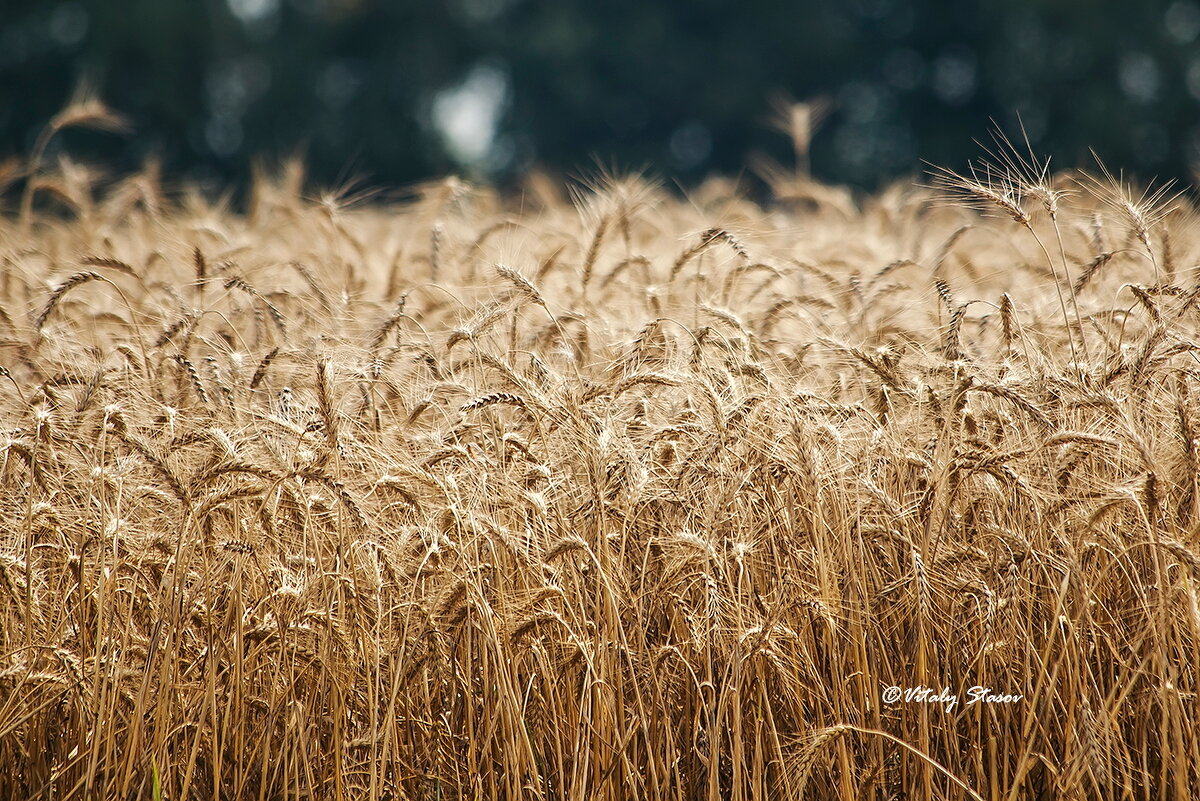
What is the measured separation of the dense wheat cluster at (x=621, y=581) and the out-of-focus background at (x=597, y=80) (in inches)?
717

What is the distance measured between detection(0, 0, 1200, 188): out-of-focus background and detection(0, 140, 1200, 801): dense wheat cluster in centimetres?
1820

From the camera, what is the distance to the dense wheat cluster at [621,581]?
6.90 feet

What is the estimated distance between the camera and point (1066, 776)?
6.64ft

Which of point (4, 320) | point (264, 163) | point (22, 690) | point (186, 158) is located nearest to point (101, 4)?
point (186, 158)

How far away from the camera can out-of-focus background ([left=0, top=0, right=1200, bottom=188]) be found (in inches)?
778

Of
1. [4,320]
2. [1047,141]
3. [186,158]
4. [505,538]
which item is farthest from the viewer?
[186,158]

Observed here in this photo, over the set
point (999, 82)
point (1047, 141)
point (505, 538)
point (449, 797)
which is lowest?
point (449, 797)

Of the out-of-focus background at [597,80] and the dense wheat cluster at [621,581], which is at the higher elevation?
the out-of-focus background at [597,80]

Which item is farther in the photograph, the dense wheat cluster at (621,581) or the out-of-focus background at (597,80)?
the out-of-focus background at (597,80)

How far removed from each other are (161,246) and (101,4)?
19149 millimetres

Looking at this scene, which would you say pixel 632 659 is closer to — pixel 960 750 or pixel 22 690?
pixel 960 750

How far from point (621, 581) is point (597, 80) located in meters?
22.8

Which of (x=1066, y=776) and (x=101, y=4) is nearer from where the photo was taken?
(x=1066, y=776)

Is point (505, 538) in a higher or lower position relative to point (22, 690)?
higher
